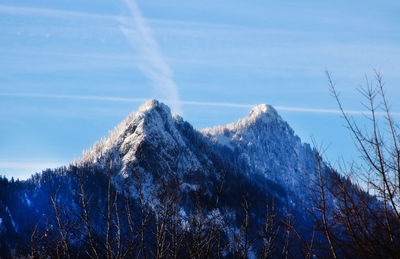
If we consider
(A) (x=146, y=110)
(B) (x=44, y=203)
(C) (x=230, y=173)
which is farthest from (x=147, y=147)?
(B) (x=44, y=203)

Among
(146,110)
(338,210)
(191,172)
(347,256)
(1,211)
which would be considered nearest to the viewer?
(347,256)

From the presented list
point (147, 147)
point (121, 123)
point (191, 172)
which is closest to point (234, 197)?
point (191, 172)

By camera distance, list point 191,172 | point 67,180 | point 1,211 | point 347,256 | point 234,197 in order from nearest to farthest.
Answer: point 347,256 → point 1,211 → point 67,180 → point 234,197 → point 191,172

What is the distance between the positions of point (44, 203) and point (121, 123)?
78.8 m

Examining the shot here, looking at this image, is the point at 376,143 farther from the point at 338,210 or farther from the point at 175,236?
the point at 175,236

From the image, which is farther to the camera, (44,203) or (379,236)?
(44,203)

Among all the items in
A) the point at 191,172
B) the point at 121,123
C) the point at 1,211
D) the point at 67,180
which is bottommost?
the point at 1,211

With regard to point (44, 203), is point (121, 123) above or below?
above

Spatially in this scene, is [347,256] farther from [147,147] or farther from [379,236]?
[147,147]

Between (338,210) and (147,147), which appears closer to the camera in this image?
(338,210)

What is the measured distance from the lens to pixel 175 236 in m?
11.6

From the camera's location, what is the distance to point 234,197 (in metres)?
145

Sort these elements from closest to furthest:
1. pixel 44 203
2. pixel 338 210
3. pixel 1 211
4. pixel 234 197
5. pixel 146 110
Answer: pixel 338 210 → pixel 1 211 → pixel 44 203 → pixel 234 197 → pixel 146 110

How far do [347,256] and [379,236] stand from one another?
2.10ft
